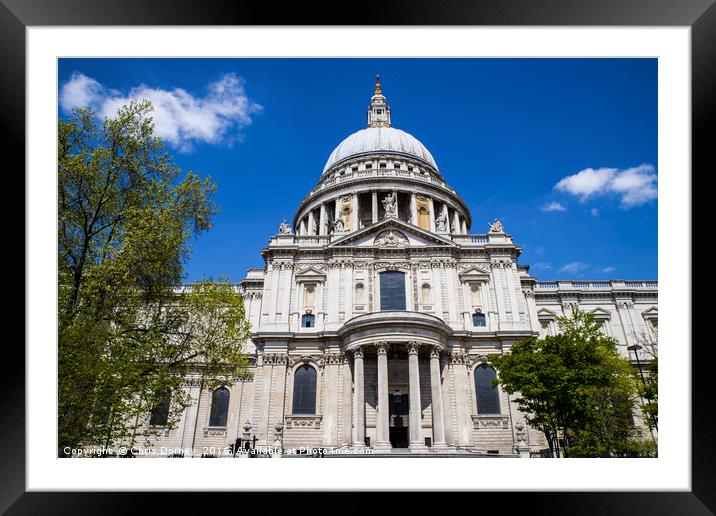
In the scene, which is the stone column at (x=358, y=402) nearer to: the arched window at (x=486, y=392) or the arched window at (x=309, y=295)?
the arched window at (x=309, y=295)

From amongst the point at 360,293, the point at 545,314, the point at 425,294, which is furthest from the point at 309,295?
the point at 545,314

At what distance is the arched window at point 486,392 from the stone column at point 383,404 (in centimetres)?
650

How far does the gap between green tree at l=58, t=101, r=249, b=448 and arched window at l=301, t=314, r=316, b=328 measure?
1429 cm

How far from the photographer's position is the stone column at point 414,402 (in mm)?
26125

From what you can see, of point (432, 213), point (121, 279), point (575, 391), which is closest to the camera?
point (121, 279)

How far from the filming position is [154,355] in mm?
15547

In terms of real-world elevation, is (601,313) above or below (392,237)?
below

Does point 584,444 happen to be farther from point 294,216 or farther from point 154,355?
point 294,216

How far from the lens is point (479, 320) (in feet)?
107

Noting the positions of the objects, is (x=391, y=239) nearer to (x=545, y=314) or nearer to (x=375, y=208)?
(x=375, y=208)

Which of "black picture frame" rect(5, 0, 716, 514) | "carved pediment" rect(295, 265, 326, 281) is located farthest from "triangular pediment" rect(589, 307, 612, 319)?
"black picture frame" rect(5, 0, 716, 514)
